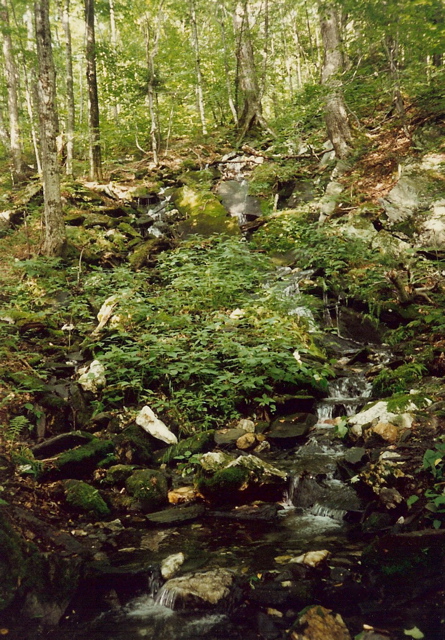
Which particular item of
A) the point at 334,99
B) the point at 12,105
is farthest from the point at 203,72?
the point at 334,99

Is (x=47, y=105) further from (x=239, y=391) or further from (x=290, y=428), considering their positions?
(x=290, y=428)

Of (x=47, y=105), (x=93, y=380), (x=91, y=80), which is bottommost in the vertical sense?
(x=93, y=380)

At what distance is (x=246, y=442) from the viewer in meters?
5.75

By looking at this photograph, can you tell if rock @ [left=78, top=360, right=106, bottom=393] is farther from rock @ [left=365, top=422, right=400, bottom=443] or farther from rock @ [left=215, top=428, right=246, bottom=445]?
rock @ [left=365, top=422, right=400, bottom=443]

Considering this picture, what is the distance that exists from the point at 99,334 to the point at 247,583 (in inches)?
207

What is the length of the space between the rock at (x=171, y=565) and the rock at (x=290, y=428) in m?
2.53

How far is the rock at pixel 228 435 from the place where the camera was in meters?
5.73

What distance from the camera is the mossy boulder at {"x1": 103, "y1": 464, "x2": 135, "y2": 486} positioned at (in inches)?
195

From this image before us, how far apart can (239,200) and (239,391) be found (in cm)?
996

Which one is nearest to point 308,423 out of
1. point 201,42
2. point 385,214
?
point 385,214

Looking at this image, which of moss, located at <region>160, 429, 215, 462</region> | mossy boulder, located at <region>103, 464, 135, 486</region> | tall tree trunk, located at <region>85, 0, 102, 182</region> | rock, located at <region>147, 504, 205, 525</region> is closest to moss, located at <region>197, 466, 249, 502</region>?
rock, located at <region>147, 504, 205, 525</region>

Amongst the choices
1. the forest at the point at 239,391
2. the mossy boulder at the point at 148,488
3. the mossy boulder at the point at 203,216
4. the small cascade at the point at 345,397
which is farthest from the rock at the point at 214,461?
the mossy boulder at the point at 203,216

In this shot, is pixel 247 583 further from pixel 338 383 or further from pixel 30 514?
pixel 338 383

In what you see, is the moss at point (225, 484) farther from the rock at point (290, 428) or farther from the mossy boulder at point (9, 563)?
the mossy boulder at point (9, 563)
